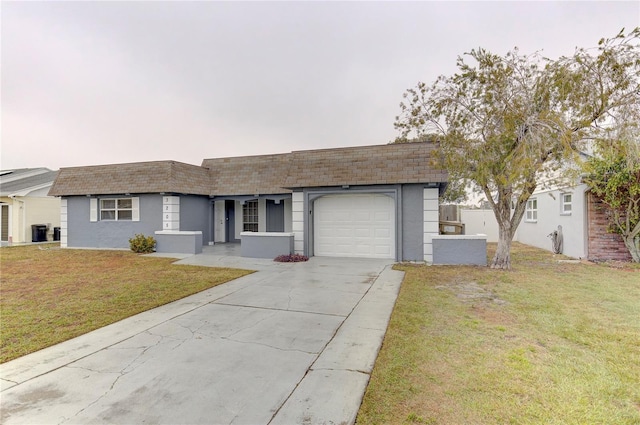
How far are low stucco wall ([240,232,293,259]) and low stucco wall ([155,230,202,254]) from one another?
7.89ft

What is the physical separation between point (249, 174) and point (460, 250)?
1063cm

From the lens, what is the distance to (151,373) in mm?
3355

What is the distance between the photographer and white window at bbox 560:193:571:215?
500 inches

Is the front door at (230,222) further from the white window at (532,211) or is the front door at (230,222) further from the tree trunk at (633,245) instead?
the tree trunk at (633,245)

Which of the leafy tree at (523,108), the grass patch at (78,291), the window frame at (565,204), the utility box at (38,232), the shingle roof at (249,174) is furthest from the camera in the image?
the utility box at (38,232)

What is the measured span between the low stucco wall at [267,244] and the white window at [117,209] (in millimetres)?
6988

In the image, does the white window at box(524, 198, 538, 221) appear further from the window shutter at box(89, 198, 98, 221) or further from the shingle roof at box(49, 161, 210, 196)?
the window shutter at box(89, 198, 98, 221)

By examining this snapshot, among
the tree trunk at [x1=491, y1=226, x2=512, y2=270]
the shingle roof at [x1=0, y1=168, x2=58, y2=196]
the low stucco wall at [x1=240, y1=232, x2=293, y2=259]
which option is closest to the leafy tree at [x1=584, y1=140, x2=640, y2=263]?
the tree trunk at [x1=491, y1=226, x2=512, y2=270]

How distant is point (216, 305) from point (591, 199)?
13.3 m

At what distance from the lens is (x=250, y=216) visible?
16.7m

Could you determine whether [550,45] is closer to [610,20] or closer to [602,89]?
[610,20]

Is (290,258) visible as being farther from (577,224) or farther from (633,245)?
(633,245)

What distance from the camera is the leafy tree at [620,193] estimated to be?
997 centimetres

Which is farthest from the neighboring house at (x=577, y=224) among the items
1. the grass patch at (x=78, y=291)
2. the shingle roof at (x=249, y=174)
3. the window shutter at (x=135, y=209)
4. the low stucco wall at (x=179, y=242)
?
the window shutter at (x=135, y=209)
